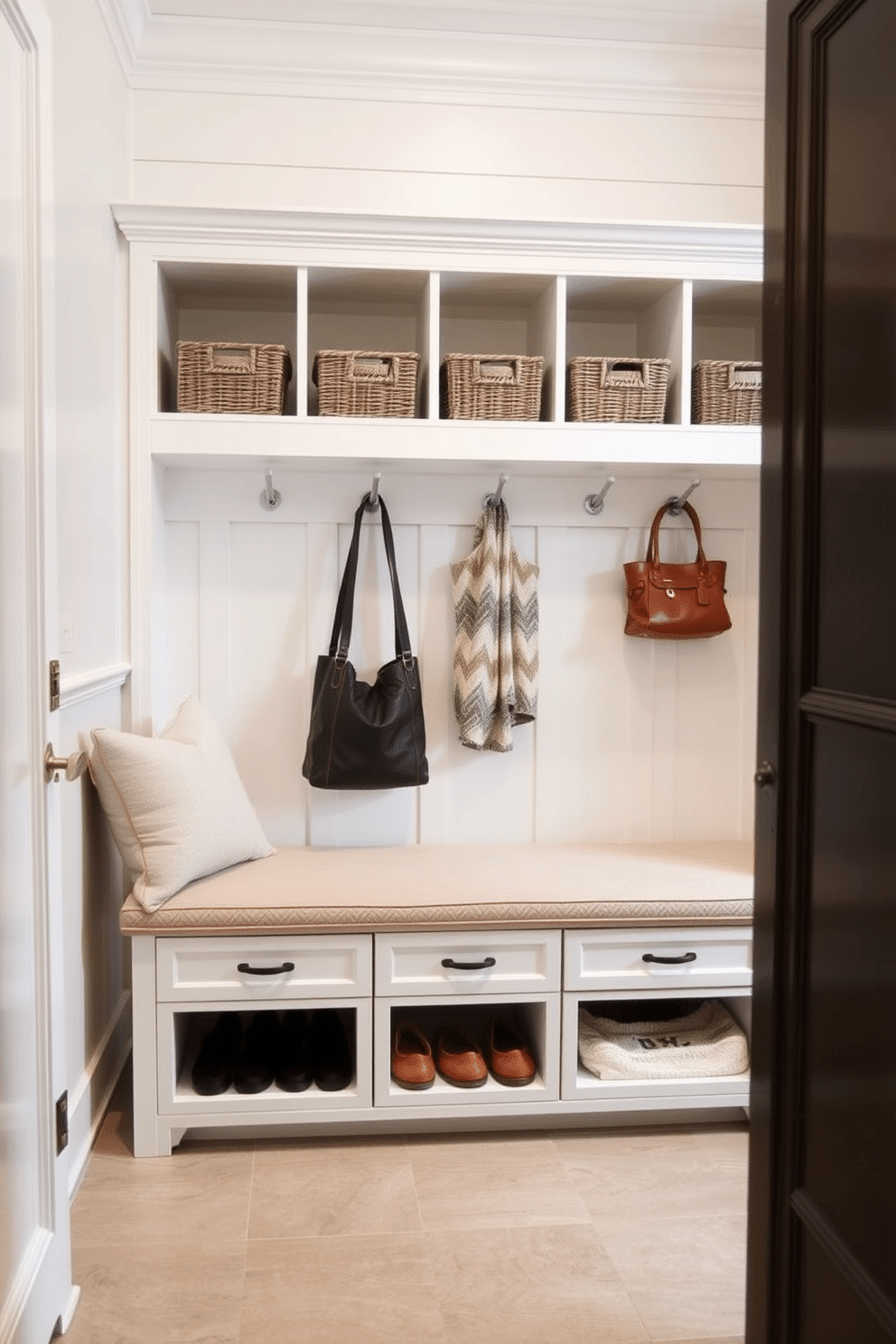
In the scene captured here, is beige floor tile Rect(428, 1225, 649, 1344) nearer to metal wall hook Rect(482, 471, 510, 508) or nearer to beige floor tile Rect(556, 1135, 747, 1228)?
beige floor tile Rect(556, 1135, 747, 1228)

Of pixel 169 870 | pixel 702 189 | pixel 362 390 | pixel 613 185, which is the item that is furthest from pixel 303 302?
pixel 169 870

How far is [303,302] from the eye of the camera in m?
2.53

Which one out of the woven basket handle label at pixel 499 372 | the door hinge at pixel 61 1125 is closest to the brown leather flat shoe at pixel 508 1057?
the door hinge at pixel 61 1125

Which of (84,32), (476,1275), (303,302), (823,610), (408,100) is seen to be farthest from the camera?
(408,100)

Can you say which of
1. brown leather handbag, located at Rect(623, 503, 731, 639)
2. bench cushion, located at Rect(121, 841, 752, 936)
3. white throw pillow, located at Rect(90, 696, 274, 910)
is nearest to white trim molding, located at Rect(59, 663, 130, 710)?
white throw pillow, located at Rect(90, 696, 274, 910)

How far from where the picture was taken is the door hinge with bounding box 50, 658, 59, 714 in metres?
1.69

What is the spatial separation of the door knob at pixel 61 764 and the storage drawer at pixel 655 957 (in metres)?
1.19

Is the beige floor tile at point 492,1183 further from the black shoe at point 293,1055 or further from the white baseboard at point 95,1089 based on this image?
the white baseboard at point 95,1089

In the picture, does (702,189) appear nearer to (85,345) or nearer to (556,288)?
(556,288)

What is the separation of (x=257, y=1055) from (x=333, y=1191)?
40 cm

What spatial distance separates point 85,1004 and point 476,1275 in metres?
0.96

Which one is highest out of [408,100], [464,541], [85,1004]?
[408,100]

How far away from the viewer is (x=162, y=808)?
89.5 inches

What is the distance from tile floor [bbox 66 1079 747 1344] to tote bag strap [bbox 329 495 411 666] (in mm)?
1148
